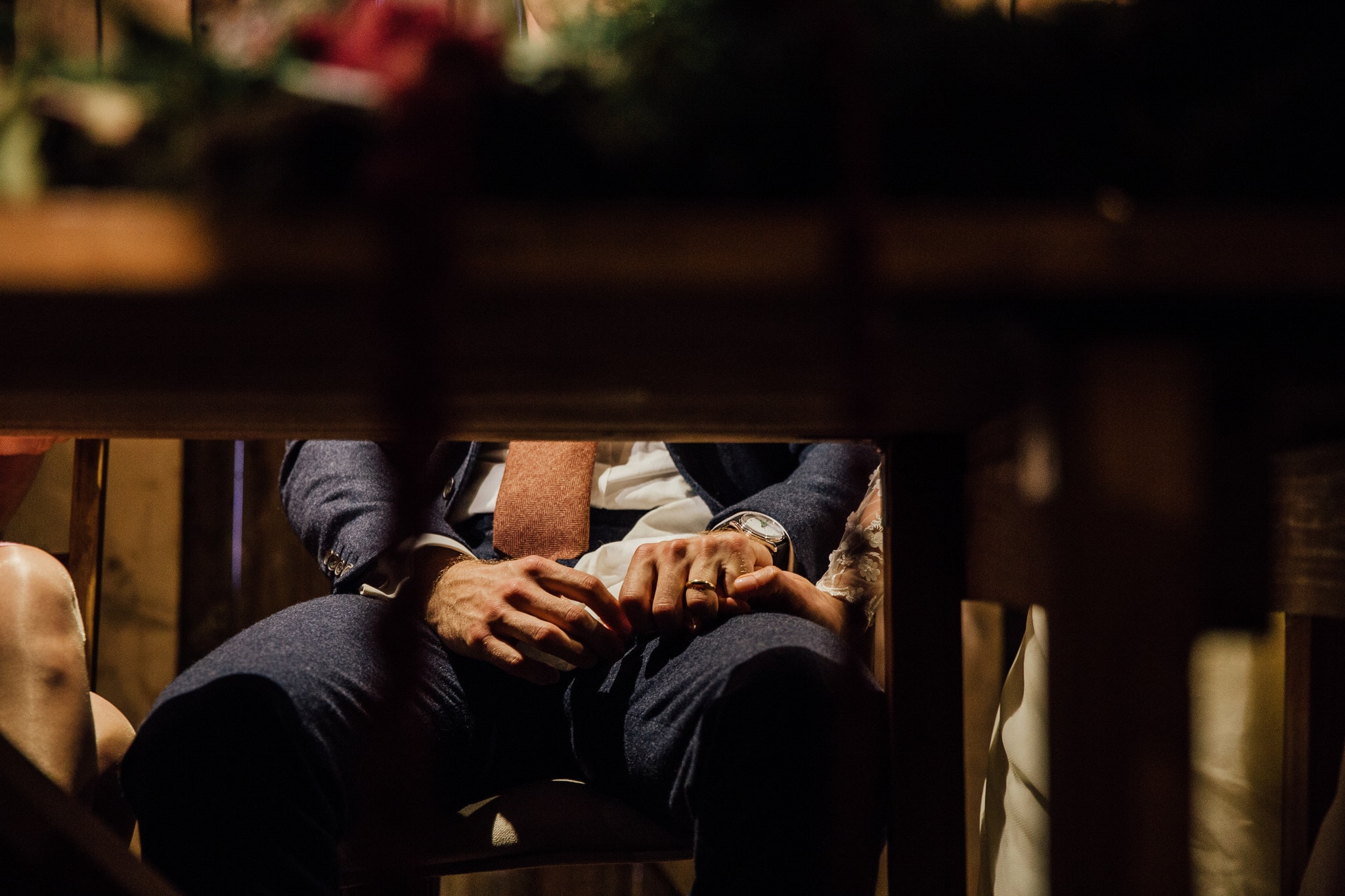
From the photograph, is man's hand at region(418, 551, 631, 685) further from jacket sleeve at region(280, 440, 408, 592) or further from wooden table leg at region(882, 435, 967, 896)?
wooden table leg at region(882, 435, 967, 896)

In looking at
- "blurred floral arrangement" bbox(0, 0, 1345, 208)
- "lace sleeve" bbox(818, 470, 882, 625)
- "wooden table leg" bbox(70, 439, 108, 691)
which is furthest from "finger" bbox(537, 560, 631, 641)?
"wooden table leg" bbox(70, 439, 108, 691)

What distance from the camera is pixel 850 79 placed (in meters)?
0.30

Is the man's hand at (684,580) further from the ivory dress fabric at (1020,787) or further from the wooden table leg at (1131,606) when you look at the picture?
the wooden table leg at (1131,606)

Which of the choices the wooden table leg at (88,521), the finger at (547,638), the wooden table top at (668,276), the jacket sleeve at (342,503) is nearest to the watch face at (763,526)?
the finger at (547,638)

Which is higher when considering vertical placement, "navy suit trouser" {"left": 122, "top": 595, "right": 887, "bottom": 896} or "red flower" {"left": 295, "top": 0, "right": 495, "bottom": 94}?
"red flower" {"left": 295, "top": 0, "right": 495, "bottom": 94}

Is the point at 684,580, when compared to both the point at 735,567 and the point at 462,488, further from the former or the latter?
the point at 462,488

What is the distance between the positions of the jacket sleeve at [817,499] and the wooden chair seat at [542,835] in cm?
28

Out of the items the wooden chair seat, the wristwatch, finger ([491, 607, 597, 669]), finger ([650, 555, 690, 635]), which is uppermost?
the wristwatch

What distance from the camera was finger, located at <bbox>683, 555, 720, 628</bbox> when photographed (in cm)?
72

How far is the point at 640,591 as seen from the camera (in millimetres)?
706

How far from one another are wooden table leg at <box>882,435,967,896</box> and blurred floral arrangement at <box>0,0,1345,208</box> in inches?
15.5

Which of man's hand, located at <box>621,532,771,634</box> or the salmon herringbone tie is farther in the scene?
the salmon herringbone tie

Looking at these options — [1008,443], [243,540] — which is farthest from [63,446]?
[1008,443]

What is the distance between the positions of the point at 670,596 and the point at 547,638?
11 cm
